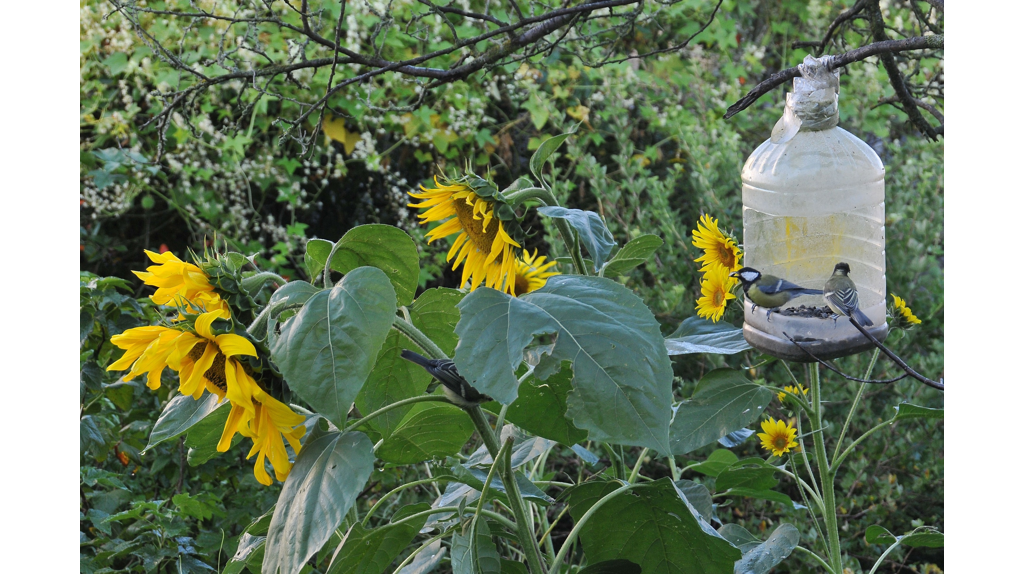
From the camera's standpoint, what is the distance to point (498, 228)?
3.03ft

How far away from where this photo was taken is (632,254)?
1000 mm

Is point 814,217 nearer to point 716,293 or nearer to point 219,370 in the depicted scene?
point 716,293

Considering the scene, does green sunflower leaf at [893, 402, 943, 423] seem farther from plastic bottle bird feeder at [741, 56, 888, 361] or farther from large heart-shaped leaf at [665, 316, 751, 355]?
large heart-shaped leaf at [665, 316, 751, 355]

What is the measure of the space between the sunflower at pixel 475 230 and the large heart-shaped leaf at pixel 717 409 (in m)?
0.26

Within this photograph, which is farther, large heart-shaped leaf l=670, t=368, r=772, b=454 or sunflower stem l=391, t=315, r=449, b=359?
large heart-shaped leaf l=670, t=368, r=772, b=454

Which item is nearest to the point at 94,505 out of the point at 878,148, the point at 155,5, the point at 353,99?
the point at 353,99

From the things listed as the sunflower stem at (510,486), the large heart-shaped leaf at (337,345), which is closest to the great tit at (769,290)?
the sunflower stem at (510,486)

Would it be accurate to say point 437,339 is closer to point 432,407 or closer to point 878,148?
point 432,407

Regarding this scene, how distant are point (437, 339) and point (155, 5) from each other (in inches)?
86.2

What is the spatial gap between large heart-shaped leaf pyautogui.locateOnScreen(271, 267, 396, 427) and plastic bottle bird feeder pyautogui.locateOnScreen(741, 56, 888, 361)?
0.46m

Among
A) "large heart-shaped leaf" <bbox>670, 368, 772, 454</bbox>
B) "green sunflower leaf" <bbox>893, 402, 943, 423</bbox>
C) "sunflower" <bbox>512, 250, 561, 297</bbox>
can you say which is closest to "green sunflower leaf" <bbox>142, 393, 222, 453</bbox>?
"sunflower" <bbox>512, 250, 561, 297</bbox>

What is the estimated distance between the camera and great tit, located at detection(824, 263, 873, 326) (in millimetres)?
908

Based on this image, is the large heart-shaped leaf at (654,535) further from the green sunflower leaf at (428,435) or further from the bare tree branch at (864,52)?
the bare tree branch at (864,52)

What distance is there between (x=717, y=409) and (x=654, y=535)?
17 centimetres
